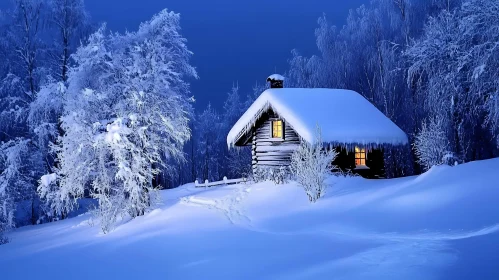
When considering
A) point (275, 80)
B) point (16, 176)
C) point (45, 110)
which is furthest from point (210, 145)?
point (16, 176)

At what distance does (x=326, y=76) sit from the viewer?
3161cm

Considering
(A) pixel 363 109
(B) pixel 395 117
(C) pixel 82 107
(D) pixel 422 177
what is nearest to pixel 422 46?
(A) pixel 363 109

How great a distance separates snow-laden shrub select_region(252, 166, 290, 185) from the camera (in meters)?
19.5

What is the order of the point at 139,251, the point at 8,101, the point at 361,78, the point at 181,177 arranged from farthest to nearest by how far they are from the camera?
the point at 181,177, the point at 361,78, the point at 8,101, the point at 139,251

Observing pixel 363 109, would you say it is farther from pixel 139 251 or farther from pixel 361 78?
pixel 139 251

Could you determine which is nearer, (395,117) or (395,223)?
(395,223)

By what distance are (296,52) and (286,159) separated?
16.7 m

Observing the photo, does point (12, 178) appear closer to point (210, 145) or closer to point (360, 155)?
point (360, 155)

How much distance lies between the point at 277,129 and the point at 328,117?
318cm

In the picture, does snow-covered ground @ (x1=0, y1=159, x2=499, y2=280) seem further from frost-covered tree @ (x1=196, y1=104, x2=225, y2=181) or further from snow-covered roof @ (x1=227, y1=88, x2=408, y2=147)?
frost-covered tree @ (x1=196, y1=104, x2=225, y2=181)

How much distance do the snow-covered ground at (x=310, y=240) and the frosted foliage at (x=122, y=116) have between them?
1.72 meters

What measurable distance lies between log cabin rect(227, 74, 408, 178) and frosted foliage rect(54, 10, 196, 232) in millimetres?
4928

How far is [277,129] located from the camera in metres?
22.1

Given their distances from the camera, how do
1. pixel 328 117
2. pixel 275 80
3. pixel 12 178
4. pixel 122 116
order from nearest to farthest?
pixel 122 116
pixel 12 178
pixel 328 117
pixel 275 80
